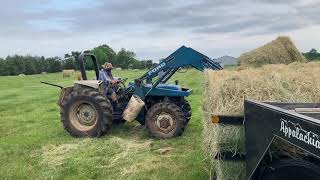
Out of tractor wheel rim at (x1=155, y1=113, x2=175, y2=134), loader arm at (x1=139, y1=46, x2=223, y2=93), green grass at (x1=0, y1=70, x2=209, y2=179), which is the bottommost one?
green grass at (x1=0, y1=70, x2=209, y2=179)

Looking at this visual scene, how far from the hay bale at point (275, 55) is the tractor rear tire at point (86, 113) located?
3.22m

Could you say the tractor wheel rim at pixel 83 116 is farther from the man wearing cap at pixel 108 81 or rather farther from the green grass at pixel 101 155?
the man wearing cap at pixel 108 81

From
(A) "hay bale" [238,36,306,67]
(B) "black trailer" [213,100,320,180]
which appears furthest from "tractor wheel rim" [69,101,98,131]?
(B) "black trailer" [213,100,320,180]

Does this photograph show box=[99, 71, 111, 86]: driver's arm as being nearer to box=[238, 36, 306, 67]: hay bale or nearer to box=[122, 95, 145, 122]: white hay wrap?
box=[122, 95, 145, 122]: white hay wrap

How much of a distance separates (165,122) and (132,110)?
82 cm

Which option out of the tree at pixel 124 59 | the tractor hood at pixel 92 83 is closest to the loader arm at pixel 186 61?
the tractor hood at pixel 92 83

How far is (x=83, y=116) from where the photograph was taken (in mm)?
12320

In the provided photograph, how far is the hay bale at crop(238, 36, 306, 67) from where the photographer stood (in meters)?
12.0

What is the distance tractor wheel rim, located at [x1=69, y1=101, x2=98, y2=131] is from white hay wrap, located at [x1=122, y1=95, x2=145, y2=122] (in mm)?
741

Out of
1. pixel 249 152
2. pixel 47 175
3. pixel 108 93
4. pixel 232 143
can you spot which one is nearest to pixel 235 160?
pixel 232 143

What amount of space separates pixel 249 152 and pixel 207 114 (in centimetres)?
179

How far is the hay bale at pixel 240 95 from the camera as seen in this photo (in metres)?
6.16

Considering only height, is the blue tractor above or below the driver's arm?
Answer: below

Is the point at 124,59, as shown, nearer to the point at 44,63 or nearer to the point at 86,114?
the point at 44,63
